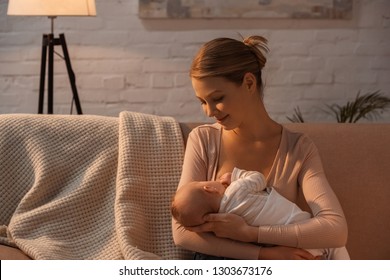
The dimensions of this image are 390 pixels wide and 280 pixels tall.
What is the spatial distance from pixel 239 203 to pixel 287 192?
15cm

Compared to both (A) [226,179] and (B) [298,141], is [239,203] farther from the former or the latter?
(B) [298,141]

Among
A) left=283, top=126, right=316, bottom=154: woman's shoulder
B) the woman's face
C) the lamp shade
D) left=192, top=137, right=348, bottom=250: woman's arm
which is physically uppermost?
the lamp shade

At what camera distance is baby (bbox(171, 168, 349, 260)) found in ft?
6.23

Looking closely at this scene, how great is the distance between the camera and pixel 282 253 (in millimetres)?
1886

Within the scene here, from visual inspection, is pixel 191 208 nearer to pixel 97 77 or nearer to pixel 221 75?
pixel 221 75

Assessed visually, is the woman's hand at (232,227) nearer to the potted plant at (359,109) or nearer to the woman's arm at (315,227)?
the woman's arm at (315,227)

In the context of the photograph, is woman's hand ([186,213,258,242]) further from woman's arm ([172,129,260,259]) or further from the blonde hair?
the blonde hair

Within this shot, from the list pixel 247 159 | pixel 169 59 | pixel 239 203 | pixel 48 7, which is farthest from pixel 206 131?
pixel 169 59

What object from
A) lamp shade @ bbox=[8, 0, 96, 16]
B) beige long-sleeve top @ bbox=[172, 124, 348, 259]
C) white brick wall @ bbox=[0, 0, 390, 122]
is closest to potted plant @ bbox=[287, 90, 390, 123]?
white brick wall @ bbox=[0, 0, 390, 122]

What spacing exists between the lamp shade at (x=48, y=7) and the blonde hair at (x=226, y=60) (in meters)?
1.41

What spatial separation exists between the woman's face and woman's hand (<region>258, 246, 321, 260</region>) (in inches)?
12.6

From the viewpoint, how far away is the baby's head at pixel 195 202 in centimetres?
190

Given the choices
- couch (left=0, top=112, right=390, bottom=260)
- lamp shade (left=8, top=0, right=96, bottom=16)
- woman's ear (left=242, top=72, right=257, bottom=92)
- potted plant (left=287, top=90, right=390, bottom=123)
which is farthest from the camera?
potted plant (left=287, top=90, right=390, bottom=123)

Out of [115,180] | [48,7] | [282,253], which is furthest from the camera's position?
[48,7]
